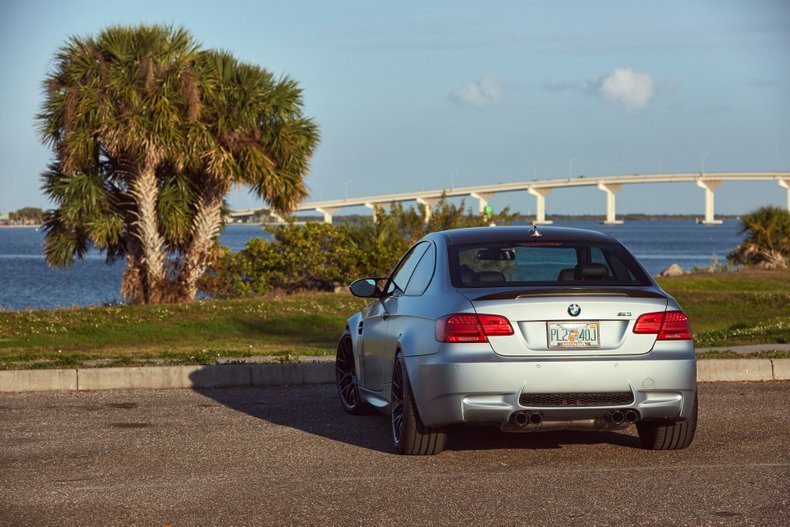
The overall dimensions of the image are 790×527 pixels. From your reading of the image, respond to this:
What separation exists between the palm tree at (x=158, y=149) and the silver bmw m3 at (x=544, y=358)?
19.6m

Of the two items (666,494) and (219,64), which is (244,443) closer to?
(666,494)

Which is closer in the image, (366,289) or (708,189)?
(366,289)

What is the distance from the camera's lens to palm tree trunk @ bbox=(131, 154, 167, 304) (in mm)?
27375

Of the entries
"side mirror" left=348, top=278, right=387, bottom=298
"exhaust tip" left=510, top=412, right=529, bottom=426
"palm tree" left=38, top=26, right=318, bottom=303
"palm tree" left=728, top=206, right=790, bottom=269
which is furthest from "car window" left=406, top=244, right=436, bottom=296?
"palm tree" left=728, top=206, right=790, bottom=269

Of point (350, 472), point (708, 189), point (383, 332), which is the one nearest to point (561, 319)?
point (350, 472)

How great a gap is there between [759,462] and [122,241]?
23.3 metres

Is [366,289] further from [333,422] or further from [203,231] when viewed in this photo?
[203,231]

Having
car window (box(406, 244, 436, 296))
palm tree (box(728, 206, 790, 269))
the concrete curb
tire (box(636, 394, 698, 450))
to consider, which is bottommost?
tire (box(636, 394, 698, 450))

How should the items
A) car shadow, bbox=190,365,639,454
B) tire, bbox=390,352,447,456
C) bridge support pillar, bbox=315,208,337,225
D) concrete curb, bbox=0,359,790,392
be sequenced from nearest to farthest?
tire, bbox=390,352,447,456, car shadow, bbox=190,365,639,454, concrete curb, bbox=0,359,790,392, bridge support pillar, bbox=315,208,337,225

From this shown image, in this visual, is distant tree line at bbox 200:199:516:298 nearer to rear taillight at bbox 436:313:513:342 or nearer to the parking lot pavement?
the parking lot pavement

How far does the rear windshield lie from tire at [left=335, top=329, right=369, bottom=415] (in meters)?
1.94

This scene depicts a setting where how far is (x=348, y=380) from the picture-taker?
10367 mm

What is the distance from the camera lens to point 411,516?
610cm

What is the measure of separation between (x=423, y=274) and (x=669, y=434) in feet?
6.67
